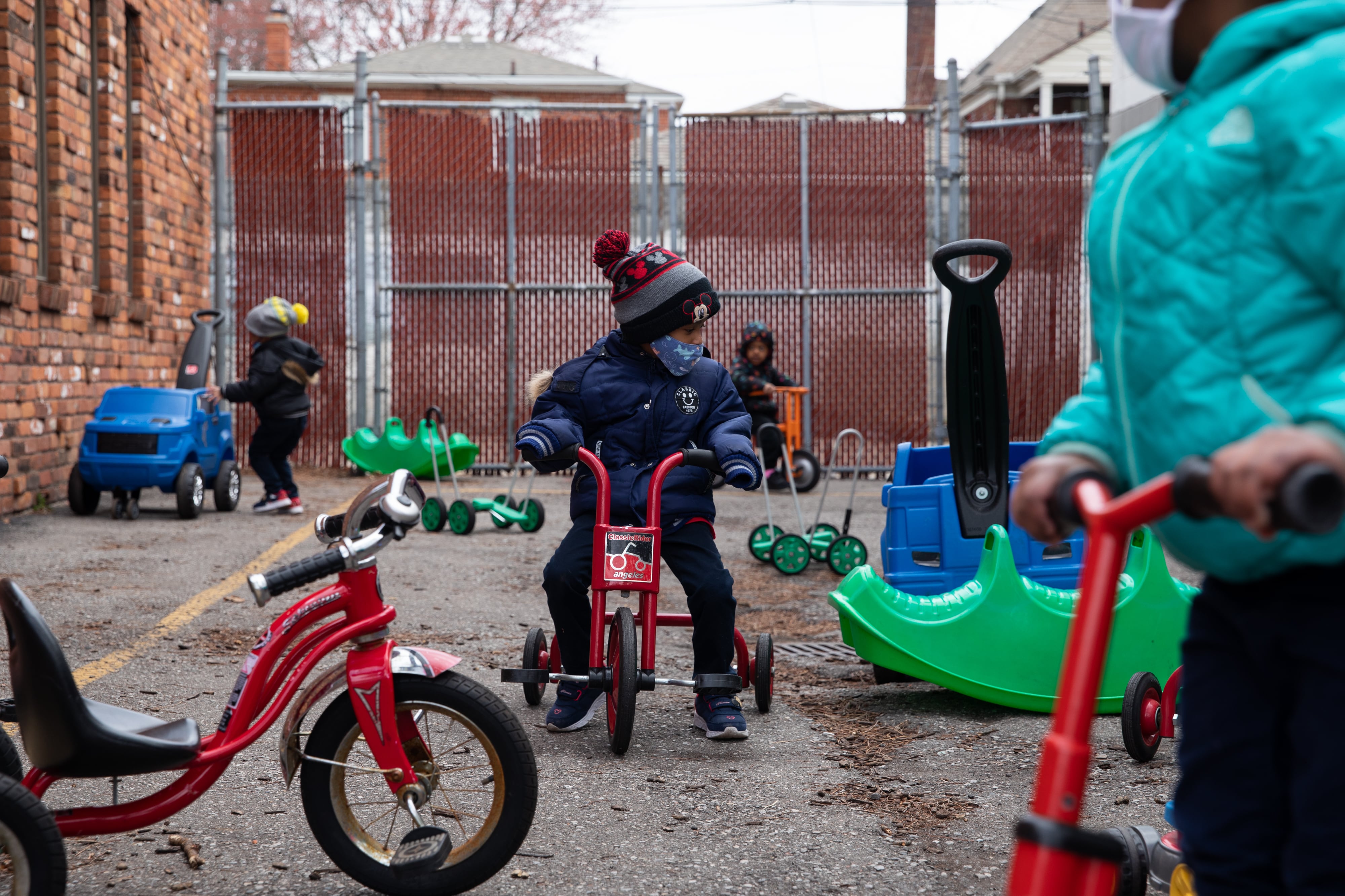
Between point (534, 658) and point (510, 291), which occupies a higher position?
point (510, 291)

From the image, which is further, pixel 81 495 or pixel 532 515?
pixel 81 495

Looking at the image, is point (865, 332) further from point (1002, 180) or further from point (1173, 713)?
point (1173, 713)

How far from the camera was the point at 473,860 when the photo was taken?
119 inches

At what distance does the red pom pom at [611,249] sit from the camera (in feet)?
16.1

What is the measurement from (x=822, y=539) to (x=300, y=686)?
6.02 m

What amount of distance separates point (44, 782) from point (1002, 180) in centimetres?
1334

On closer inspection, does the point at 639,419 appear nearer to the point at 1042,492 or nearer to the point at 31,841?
the point at 31,841

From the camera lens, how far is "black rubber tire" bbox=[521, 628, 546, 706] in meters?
4.81

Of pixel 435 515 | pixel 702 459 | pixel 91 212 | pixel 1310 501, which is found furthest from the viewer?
pixel 91 212

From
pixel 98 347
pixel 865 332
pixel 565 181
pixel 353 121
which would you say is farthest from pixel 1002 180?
pixel 98 347

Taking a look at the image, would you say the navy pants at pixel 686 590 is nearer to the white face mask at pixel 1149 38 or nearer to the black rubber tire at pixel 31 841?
the black rubber tire at pixel 31 841

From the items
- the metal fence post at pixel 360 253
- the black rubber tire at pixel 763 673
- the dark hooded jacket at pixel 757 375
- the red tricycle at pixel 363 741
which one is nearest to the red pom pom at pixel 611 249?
the black rubber tire at pixel 763 673

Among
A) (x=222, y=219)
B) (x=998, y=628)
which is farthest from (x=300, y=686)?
(x=222, y=219)

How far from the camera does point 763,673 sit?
15.7ft
